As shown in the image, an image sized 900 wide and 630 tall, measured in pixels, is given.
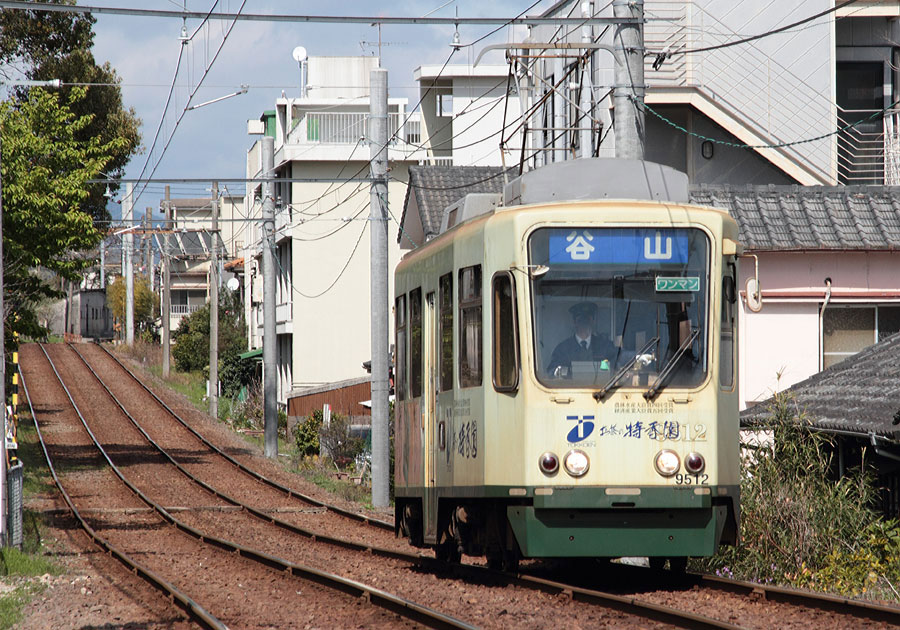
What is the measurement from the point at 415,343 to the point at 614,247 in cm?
335

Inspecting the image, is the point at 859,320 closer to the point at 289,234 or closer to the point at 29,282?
the point at 29,282

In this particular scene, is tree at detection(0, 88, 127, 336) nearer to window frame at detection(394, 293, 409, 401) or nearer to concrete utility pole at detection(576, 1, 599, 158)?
concrete utility pole at detection(576, 1, 599, 158)

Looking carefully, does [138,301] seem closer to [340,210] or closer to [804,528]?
[340,210]

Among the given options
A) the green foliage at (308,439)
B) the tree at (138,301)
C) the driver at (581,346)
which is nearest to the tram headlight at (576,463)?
the driver at (581,346)

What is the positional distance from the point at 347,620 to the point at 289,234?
35591 mm

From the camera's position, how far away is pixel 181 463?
3117cm

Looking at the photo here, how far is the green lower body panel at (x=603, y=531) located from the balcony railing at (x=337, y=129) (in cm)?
3593

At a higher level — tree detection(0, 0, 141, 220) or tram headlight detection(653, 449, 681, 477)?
tree detection(0, 0, 141, 220)

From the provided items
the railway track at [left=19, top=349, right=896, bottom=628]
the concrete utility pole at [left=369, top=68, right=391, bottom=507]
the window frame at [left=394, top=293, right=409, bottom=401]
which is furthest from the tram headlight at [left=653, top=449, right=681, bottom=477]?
the concrete utility pole at [left=369, top=68, right=391, bottom=507]

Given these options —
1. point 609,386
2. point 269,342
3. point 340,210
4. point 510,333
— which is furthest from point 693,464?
point 340,210

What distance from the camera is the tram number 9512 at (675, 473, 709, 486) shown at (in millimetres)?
9773

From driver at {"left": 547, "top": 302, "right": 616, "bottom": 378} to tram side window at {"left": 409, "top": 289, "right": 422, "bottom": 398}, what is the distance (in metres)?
2.89

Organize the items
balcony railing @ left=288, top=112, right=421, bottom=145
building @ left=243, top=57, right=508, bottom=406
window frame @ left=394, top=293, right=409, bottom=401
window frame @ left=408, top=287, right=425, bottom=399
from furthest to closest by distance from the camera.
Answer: balcony railing @ left=288, top=112, right=421, bottom=145 → building @ left=243, top=57, right=508, bottom=406 → window frame @ left=394, top=293, right=409, bottom=401 → window frame @ left=408, top=287, right=425, bottom=399

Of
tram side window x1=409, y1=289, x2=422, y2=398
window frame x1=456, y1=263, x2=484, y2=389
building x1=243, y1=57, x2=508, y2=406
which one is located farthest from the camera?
building x1=243, y1=57, x2=508, y2=406
